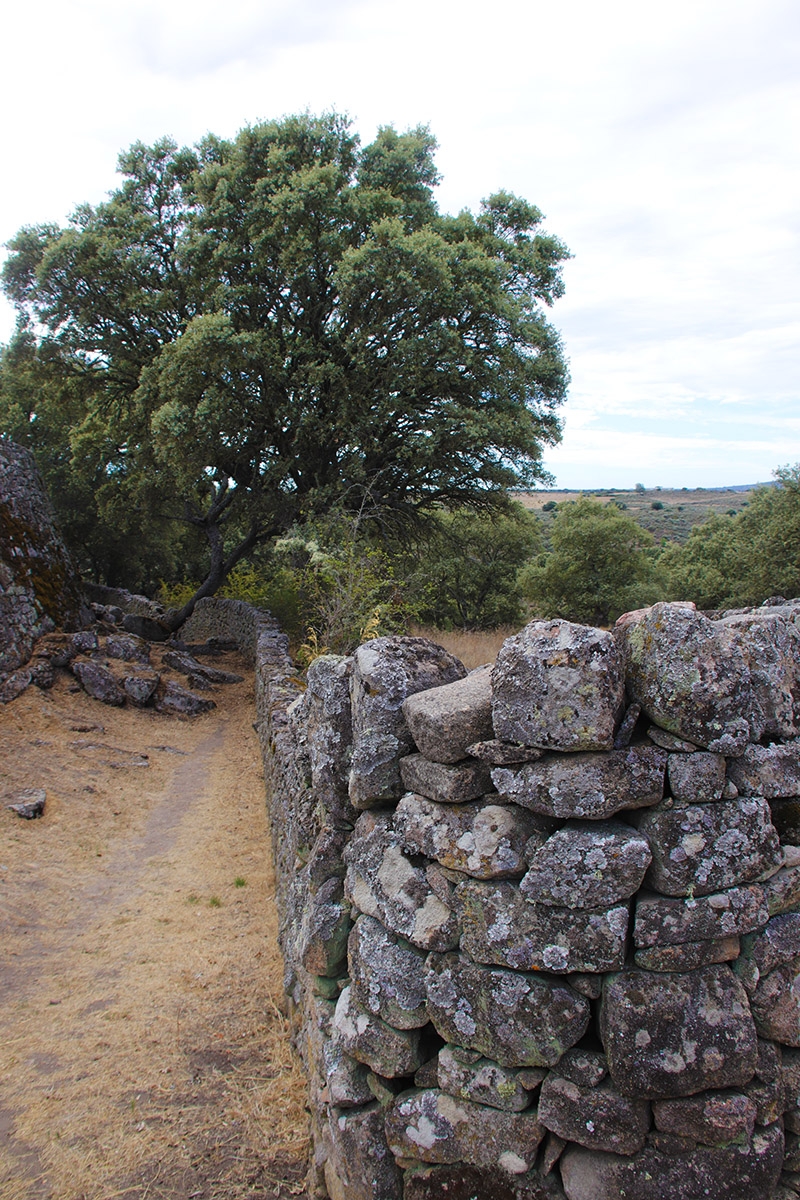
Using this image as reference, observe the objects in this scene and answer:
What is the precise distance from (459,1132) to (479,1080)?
0.20m

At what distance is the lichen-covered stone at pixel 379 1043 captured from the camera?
2.81m

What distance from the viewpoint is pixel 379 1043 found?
286 cm

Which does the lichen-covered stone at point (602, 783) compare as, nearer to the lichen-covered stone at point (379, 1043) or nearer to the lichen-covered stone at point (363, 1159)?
the lichen-covered stone at point (379, 1043)

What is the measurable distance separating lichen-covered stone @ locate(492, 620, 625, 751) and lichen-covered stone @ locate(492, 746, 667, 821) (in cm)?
7

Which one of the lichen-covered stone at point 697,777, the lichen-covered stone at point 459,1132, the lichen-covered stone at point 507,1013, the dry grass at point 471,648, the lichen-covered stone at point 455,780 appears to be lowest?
the lichen-covered stone at point 459,1132

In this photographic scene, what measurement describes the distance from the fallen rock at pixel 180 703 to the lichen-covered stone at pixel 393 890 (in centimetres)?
1109

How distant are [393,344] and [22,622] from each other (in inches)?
344

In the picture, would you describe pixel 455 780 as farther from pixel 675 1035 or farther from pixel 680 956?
pixel 675 1035

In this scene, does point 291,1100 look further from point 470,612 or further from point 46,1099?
point 470,612

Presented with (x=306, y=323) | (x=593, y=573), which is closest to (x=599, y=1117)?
(x=306, y=323)

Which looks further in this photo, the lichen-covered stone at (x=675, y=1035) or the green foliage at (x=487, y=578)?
the green foliage at (x=487, y=578)

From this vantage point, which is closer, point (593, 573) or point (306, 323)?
point (306, 323)

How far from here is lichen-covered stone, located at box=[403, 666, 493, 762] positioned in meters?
2.82

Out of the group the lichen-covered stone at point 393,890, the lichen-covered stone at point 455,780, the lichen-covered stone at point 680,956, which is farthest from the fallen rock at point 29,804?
the lichen-covered stone at point 680,956
